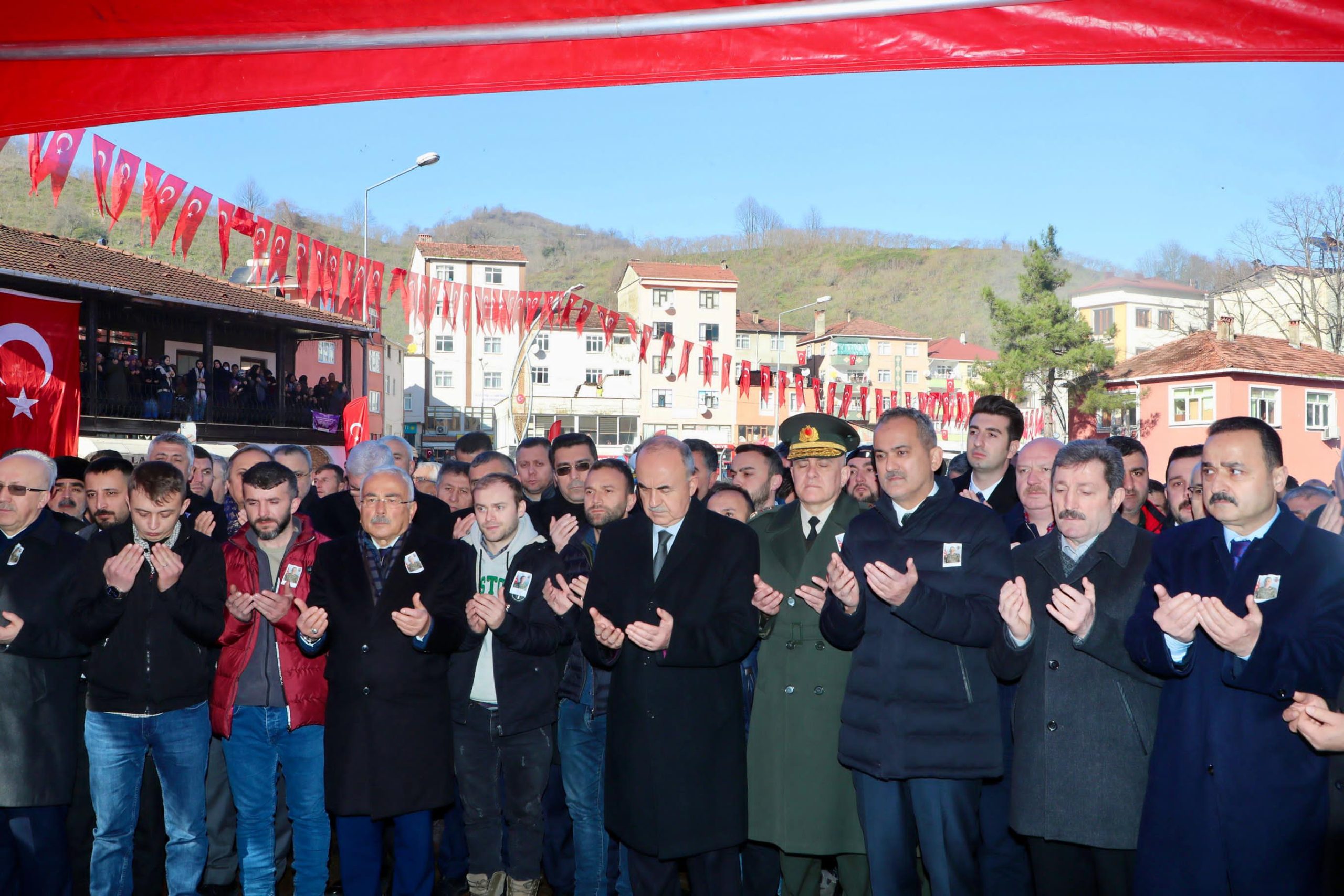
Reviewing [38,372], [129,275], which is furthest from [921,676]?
[129,275]

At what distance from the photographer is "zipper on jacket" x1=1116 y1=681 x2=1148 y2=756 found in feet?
12.3

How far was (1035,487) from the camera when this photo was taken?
5090 mm

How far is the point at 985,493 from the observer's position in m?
6.20

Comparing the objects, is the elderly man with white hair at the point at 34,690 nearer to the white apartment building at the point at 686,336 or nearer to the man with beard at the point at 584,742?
the man with beard at the point at 584,742

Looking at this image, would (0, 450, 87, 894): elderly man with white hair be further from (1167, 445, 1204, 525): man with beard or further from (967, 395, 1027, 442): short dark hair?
(1167, 445, 1204, 525): man with beard

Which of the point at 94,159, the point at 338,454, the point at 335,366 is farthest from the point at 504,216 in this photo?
the point at 94,159

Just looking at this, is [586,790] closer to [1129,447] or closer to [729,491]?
[729,491]

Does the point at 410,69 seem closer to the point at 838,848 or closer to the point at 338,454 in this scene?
the point at 838,848

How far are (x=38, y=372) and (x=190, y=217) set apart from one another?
2.90 meters

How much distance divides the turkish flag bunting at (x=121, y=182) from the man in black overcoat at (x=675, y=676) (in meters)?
8.37

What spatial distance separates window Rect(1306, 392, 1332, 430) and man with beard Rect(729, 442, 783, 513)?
144ft

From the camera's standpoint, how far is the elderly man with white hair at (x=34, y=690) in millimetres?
4332

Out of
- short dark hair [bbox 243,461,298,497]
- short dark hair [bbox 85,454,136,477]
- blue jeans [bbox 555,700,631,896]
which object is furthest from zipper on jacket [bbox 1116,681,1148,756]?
short dark hair [bbox 85,454,136,477]

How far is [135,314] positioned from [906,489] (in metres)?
29.7
